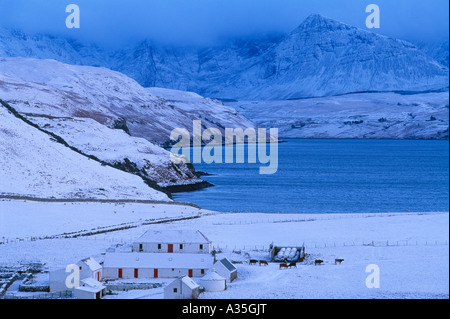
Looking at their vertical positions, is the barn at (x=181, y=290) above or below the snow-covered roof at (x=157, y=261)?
below

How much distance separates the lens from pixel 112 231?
54188 mm

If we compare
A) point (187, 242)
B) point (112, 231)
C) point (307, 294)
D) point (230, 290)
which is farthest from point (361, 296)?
point (112, 231)

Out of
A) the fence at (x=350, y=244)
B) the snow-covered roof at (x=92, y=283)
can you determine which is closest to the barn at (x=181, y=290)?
the snow-covered roof at (x=92, y=283)

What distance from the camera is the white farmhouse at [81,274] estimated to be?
35.9m

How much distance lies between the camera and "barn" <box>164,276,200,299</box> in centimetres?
3353

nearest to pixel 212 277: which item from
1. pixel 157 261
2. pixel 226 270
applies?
pixel 226 270

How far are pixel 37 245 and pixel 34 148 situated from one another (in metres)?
39.9

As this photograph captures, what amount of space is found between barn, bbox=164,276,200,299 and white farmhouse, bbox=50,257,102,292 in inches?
203

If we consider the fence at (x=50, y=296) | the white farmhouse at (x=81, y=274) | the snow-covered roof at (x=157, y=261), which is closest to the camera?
the fence at (x=50, y=296)

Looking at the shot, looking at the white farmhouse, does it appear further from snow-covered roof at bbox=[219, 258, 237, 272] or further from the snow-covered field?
snow-covered roof at bbox=[219, 258, 237, 272]

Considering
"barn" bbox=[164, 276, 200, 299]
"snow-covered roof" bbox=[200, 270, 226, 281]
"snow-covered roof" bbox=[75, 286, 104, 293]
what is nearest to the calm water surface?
"snow-covered roof" bbox=[200, 270, 226, 281]

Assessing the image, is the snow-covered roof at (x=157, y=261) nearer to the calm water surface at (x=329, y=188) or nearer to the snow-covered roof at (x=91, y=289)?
the snow-covered roof at (x=91, y=289)

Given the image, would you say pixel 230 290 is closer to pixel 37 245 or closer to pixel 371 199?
pixel 37 245

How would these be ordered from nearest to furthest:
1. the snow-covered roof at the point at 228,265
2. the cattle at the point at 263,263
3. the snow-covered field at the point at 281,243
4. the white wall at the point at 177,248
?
the snow-covered field at the point at 281,243 → the snow-covered roof at the point at 228,265 → the cattle at the point at 263,263 → the white wall at the point at 177,248
